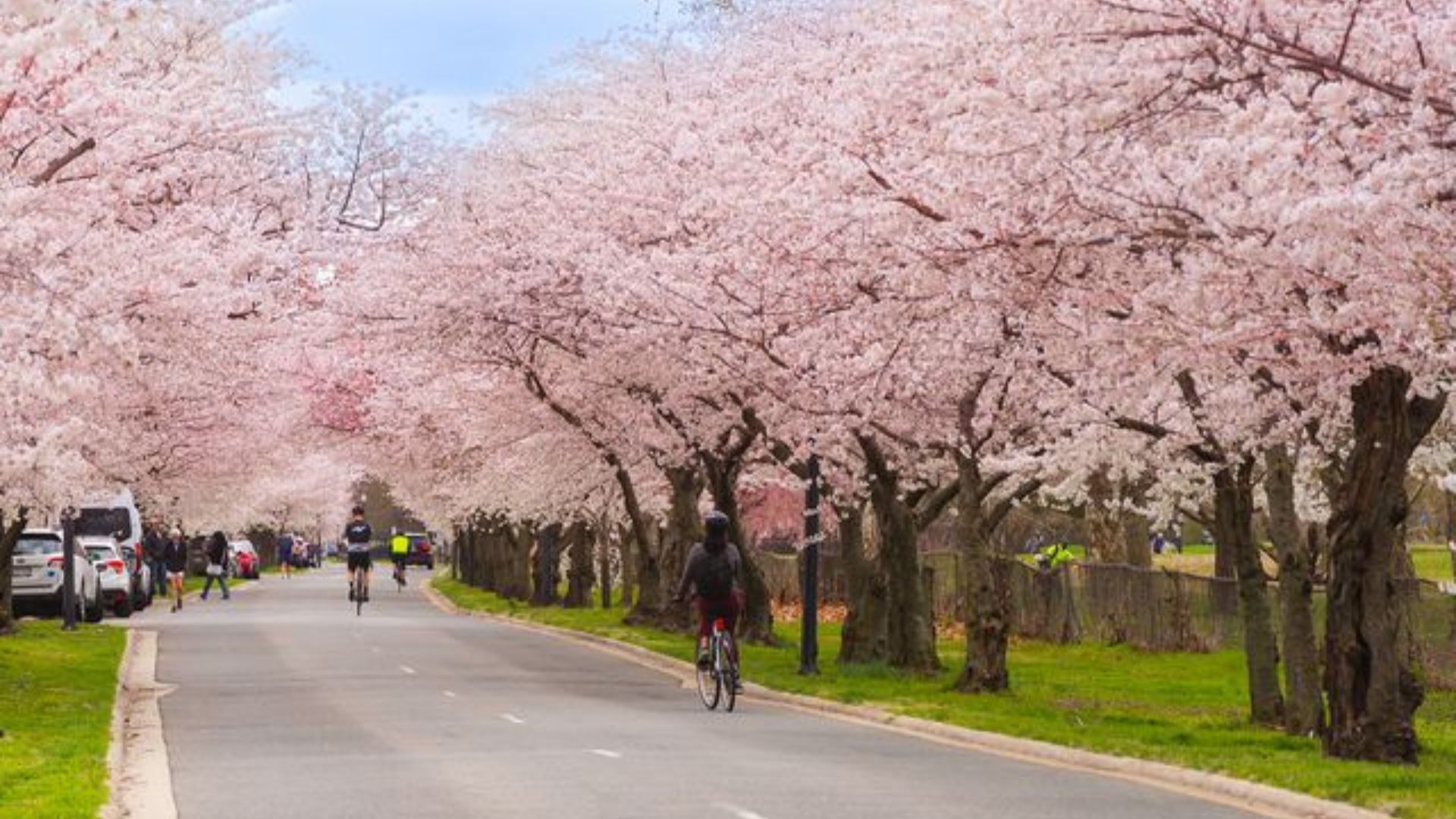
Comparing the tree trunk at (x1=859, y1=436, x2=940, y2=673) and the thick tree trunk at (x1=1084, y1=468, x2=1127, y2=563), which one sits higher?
the thick tree trunk at (x1=1084, y1=468, x2=1127, y2=563)

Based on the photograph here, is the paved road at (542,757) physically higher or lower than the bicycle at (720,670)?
lower

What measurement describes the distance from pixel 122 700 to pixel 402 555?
45628mm

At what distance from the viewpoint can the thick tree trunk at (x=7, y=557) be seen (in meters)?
31.8

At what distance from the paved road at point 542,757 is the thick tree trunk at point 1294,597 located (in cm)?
384

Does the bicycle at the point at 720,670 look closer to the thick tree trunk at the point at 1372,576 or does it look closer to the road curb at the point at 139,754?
the road curb at the point at 139,754

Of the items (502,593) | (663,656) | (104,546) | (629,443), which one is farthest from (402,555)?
(663,656)

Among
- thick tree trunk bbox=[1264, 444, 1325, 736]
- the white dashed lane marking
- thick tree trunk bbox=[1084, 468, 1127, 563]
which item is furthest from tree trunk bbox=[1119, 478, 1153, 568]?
the white dashed lane marking

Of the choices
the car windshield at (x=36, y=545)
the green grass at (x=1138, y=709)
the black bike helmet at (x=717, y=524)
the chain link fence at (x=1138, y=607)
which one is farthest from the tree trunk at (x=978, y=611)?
the car windshield at (x=36, y=545)

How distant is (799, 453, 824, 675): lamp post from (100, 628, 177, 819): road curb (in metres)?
7.43

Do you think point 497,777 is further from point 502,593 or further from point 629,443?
point 502,593

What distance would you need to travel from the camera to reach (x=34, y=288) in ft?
57.4

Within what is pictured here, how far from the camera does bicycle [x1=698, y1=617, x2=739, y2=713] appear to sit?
74.9ft

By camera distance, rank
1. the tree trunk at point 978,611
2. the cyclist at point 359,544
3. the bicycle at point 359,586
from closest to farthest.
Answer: the tree trunk at point 978,611 < the cyclist at point 359,544 < the bicycle at point 359,586

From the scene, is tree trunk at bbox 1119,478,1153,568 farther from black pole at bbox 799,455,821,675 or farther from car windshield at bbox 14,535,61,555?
car windshield at bbox 14,535,61,555
